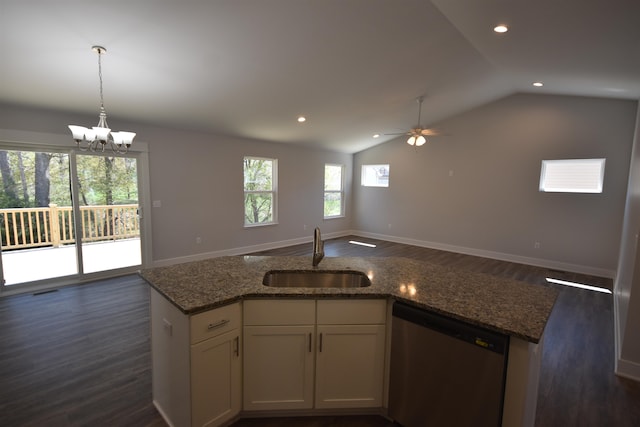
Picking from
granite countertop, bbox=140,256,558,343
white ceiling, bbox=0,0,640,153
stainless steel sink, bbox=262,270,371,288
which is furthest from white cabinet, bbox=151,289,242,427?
white ceiling, bbox=0,0,640,153

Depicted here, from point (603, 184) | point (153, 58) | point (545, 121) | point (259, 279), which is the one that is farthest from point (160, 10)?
point (603, 184)

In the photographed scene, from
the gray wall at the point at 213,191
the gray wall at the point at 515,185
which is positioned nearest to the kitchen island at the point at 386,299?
the gray wall at the point at 213,191

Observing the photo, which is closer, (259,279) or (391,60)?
(259,279)

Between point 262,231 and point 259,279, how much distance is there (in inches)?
179

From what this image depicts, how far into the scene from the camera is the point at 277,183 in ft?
21.5

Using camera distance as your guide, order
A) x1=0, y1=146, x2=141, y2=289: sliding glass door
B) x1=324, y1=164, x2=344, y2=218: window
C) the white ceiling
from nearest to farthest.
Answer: the white ceiling
x1=0, y1=146, x2=141, y2=289: sliding glass door
x1=324, y1=164, x2=344, y2=218: window

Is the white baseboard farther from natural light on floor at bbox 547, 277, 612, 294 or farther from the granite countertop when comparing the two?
the granite countertop

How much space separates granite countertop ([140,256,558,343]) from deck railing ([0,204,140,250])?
330 cm

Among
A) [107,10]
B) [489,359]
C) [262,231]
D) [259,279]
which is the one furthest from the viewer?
[262,231]

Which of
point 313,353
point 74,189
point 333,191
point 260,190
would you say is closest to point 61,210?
point 74,189

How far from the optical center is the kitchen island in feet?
4.48

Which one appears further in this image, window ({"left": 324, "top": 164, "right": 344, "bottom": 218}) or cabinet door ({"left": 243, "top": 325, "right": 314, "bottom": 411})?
window ({"left": 324, "top": 164, "right": 344, "bottom": 218})

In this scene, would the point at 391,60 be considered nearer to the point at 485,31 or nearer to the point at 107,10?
the point at 485,31

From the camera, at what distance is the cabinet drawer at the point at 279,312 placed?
68.6 inches
